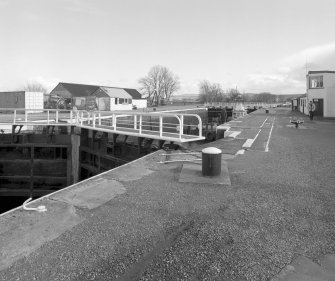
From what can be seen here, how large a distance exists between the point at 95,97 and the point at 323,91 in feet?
119

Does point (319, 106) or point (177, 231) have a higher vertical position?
point (319, 106)

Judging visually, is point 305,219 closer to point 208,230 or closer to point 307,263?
point 307,263

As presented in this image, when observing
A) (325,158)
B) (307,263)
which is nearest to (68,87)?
(325,158)

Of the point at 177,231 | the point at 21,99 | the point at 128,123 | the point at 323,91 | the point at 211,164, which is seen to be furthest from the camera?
the point at 21,99

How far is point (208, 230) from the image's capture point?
4160mm

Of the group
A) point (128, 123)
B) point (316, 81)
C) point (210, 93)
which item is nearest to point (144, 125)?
point (128, 123)

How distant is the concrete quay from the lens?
3.22m

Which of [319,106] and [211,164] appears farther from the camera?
[319,106]

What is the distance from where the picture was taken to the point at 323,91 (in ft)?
114

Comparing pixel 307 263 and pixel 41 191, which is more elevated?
pixel 307 263

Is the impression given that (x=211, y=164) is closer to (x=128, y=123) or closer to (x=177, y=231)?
(x=177, y=231)

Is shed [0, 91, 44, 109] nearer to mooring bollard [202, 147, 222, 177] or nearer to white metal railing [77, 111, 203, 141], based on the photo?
white metal railing [77, 111, 203, 141]

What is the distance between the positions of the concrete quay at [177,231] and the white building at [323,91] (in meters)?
32.7

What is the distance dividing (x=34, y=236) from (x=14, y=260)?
1.86ft
